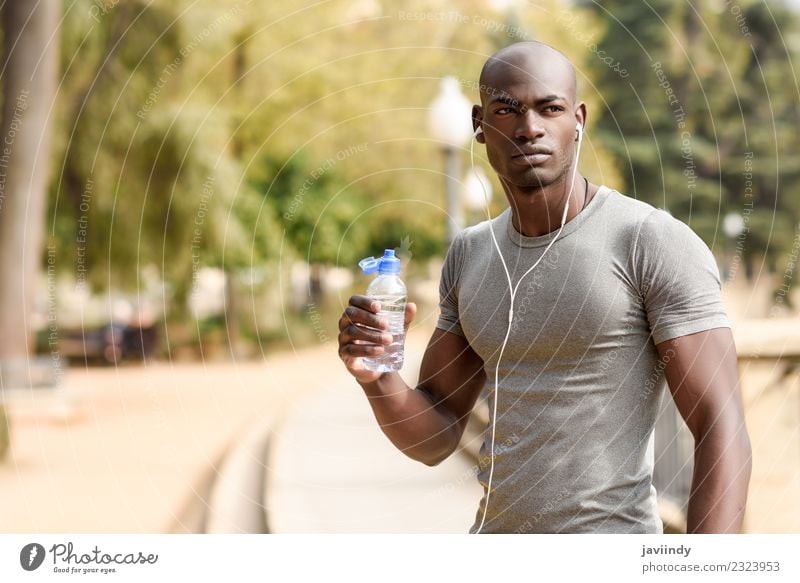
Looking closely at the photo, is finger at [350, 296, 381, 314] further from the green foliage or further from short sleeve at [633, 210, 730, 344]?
the green foliage

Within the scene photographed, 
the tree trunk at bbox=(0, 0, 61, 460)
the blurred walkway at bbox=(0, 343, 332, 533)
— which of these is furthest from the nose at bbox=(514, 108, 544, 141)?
the tree trunk at bbox=(0, 0, 61, 460)

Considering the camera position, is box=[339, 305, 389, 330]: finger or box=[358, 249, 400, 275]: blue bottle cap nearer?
box=[339, 305, 389, 330]: finger

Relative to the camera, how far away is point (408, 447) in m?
2.59

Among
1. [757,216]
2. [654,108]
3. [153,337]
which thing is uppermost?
[654,108]

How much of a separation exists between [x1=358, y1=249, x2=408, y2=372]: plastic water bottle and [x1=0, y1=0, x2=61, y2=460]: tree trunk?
36.2 ft

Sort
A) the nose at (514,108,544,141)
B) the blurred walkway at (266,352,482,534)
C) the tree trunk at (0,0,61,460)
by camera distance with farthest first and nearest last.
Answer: the tree trunk at (0,0,61,460)
the blurred walkway at (266,352,482,534)
the nose at (514,108,544,141)

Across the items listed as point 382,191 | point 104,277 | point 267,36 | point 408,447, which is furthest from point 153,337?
point 408,447

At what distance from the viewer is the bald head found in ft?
7.62

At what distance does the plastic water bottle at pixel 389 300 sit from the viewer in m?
2.47

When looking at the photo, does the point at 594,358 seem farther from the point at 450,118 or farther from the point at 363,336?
the point at 450,118

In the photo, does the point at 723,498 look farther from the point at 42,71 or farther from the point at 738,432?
the point at 42,71

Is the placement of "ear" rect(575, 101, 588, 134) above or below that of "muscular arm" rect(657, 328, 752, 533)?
above

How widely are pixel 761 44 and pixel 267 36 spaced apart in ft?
57.6

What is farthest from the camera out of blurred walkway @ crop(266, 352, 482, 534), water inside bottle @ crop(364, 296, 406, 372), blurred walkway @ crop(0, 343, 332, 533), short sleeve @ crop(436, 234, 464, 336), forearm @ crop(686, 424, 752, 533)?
blurred walkway @ crop(0, 343, 332, 533)
